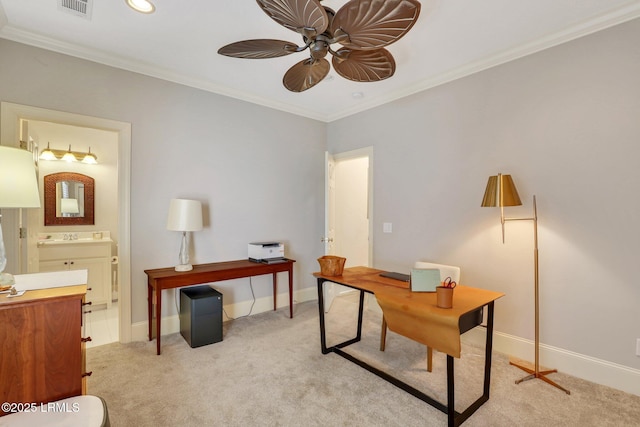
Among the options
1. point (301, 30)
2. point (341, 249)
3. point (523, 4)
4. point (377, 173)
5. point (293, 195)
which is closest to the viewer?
point (301, 30)

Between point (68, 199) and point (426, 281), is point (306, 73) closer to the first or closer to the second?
point (426, 281)

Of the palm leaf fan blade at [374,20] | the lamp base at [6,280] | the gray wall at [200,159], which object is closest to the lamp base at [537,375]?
the palm leaf fan blade at [374,20]

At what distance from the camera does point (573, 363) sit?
235 centimetres

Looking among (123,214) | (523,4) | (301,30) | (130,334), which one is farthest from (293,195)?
(523,4)

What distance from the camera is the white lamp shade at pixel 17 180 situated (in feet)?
4.63

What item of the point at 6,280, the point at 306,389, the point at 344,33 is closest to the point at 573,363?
the point at 306,389

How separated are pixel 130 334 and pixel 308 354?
1.74 meters

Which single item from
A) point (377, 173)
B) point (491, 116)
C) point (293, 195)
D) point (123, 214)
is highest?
→ point (491, 116)

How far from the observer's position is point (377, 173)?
3.79 meters

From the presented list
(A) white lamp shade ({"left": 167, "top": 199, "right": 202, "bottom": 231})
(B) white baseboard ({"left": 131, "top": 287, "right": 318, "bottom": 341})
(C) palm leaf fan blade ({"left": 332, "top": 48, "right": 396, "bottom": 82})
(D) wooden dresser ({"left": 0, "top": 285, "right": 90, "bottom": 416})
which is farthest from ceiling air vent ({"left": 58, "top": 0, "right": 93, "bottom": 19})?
(B) white baseboard ({"left": 131, "top": 287, "right": 318, "bottom": 341})

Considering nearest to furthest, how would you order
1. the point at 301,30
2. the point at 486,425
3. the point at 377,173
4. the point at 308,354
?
the point at 301,30 < the point at 486,425 < the point at 308,354 < the point at 377,173

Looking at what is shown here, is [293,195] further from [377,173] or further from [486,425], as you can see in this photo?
[486,425]

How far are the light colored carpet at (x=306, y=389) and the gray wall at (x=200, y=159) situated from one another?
800 millimetres

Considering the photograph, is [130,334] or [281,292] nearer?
[130,334]
